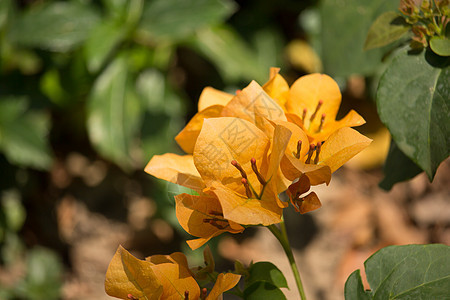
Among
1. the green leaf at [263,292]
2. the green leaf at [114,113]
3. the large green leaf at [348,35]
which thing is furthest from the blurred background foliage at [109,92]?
the green leaf at [263,292]

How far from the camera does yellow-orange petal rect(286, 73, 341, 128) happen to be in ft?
2.07

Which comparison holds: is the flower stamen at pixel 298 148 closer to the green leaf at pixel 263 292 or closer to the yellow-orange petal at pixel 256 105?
the yellow-orange petal at pixel 256 105

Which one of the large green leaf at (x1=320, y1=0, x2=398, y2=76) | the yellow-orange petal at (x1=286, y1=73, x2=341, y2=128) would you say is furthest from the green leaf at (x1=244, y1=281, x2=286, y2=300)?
the large green leaf at (x1=320, y1=0, x2=398, y2=76)

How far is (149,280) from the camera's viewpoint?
53cm

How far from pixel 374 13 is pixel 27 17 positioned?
1136mm

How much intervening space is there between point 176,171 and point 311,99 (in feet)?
0.65

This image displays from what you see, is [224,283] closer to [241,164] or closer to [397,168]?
[241,164]

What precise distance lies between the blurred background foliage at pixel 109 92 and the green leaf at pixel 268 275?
90 centimetres

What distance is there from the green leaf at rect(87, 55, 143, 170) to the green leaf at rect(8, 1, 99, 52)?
142 millimetres

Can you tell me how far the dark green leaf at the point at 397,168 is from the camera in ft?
2.29

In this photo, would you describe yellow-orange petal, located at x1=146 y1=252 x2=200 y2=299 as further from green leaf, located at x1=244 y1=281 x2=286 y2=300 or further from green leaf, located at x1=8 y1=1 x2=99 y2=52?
green leaf, located at x1=8 y1=1 x2=99 y2=52

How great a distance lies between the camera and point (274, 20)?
1883mm

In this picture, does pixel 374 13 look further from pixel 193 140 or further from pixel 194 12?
pixel 194 12

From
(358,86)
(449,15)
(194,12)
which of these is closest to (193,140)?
(449,15)
